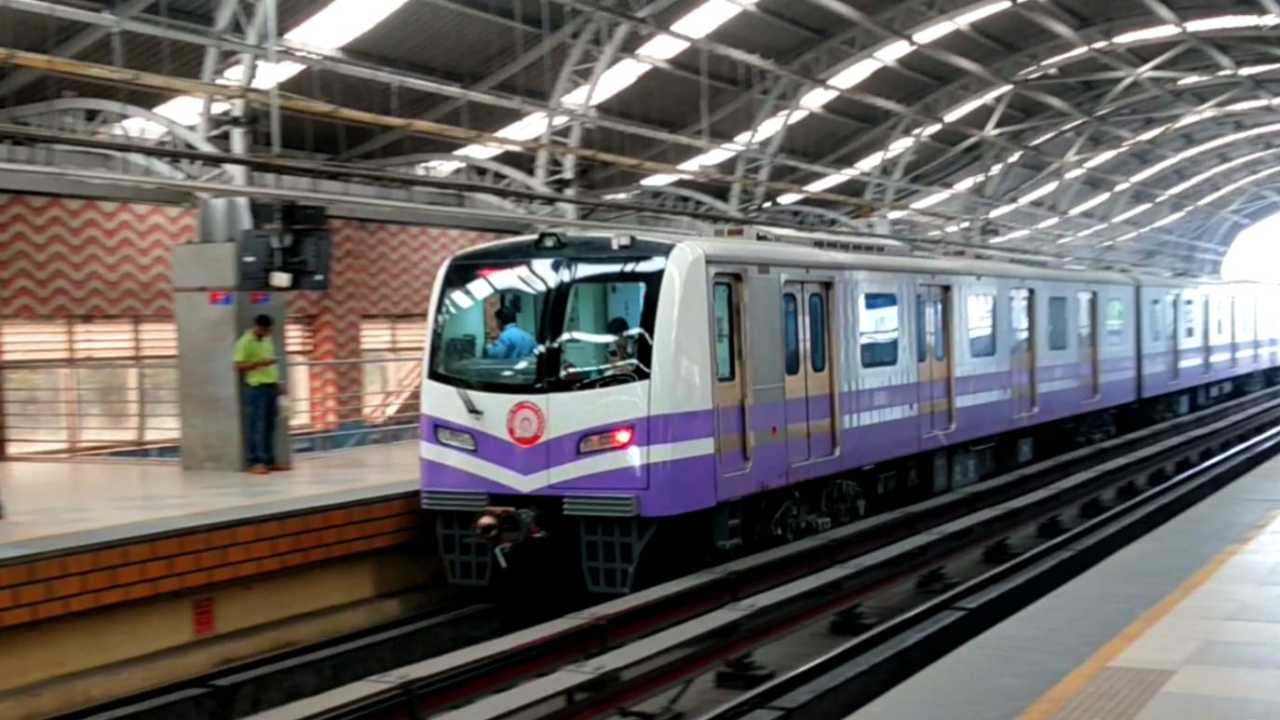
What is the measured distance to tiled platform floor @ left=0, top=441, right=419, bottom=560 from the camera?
354 inches

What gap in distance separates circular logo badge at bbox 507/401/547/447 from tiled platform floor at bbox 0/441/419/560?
1.50 metres

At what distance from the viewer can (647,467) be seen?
9281 mm

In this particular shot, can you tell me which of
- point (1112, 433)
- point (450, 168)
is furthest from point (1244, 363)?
point (450, 168)

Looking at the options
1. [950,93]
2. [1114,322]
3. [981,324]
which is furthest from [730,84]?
[981,324]

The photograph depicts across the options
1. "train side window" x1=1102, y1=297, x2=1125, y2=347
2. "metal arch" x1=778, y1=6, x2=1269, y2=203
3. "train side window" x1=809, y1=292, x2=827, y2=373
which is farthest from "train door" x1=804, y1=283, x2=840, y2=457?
"metal arch" x1=778, y1=6, x2=1269, y2=203

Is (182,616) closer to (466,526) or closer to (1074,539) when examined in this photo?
(466,526)

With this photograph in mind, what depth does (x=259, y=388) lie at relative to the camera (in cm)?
1264

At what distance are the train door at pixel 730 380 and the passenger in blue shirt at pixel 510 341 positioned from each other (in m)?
1.38

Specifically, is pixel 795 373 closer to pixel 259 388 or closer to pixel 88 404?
pixel 259 388

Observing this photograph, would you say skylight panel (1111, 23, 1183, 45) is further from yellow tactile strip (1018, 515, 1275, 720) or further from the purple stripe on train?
the purple stripe on train

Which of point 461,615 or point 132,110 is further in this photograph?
point 132,110

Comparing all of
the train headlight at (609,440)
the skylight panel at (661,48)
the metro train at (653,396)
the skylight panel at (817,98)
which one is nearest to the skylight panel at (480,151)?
the skylight panel at (661,48)

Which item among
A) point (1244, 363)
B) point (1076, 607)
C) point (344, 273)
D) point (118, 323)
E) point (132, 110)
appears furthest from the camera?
point (1244, 363)

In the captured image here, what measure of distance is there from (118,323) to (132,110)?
17.2 feet
